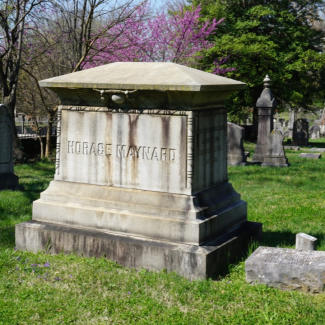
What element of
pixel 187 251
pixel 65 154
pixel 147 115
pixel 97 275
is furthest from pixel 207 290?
pixel 65 154

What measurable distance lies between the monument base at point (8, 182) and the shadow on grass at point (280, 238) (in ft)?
18.6

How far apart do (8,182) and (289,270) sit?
7172mm

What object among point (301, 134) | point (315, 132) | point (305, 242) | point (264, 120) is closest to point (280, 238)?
point (305, 242)

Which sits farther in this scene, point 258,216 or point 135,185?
point 258,216

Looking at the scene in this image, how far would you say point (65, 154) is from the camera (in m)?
6.38

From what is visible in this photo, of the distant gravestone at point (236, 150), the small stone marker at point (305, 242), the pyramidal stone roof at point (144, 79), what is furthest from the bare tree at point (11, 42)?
the small stone marker at point (305, 242)

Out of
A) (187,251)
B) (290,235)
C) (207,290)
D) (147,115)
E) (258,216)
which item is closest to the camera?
(207,290)

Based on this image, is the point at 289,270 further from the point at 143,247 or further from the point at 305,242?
the point at 143,247

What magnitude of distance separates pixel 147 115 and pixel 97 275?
1789 mm

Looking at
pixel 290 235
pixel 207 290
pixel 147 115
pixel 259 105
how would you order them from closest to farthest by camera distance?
pixel 207 290 < pixel 147 115 < pixel 290 235 < pixel 259 105

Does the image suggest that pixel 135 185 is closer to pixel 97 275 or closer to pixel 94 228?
pixel 94 228

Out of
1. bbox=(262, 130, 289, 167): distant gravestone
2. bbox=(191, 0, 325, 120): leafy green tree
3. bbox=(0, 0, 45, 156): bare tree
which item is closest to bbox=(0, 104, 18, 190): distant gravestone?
bbox=(0, 0, 45, 156): bare tree

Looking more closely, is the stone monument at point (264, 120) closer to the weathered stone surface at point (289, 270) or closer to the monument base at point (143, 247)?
the monument base at point (143, 247)

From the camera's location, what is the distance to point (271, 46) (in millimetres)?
29422
